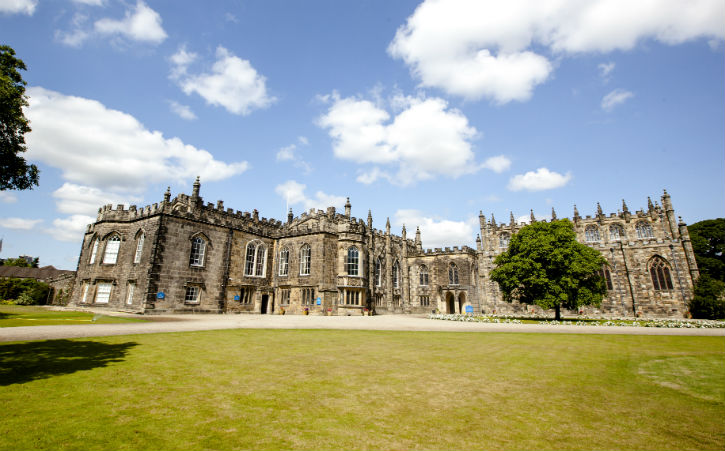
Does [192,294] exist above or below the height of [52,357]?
above

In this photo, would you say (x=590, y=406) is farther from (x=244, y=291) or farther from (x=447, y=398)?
(x=244, y=291)

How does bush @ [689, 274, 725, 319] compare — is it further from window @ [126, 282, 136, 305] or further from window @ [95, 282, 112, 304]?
window @ [95, 282, 112, 304]

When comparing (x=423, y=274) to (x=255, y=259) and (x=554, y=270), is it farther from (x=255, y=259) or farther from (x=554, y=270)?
(x=255, y=259)

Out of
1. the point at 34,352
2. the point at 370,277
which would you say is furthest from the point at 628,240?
the point at 34,352

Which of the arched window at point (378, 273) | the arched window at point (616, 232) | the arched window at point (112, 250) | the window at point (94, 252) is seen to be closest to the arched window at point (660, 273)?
the arched window at point (616, 232)

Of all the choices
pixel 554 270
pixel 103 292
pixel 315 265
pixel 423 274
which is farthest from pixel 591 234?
pixel 103 292

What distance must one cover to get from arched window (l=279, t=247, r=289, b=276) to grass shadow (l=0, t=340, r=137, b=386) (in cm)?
2653

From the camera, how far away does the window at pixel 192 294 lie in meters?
29.9

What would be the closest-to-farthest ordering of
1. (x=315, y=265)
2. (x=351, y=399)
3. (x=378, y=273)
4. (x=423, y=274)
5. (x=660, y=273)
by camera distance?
(x=351, y=399) < (x=315, y=265) < (x=660, y=273) < (x=378, y=273) < (x=423, y=274)

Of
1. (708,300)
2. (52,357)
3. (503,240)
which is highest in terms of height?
(503,240)

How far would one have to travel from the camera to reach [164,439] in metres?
3.88

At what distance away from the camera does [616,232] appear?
1895 inches

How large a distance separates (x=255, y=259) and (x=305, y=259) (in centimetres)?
564

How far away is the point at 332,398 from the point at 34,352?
914cm
